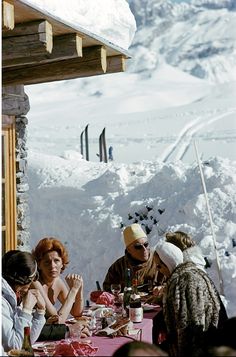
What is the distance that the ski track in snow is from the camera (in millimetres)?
29297

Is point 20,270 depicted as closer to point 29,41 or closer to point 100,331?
point 100,331

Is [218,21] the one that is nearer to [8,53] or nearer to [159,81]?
[159,81]

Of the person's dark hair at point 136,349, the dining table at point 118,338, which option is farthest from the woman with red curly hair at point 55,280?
the person's dark hair at point 136,349

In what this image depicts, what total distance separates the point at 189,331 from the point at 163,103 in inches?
1884

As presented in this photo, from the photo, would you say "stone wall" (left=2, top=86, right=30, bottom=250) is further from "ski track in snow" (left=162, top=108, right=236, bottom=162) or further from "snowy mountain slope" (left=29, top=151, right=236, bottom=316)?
"ski track in snow" (left=162, top=108, right=236, bottom=162)

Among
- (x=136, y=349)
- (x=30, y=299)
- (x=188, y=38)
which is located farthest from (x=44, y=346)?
(x=188, y=38)

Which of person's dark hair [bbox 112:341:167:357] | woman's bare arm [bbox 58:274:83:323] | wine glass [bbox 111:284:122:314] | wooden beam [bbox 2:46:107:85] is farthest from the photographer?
wooden beam [bbox 2:46:107:85]

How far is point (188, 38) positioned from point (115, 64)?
9534 centimetres

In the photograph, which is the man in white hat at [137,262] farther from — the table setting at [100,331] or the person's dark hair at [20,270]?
the person's dark hair at [20,270]

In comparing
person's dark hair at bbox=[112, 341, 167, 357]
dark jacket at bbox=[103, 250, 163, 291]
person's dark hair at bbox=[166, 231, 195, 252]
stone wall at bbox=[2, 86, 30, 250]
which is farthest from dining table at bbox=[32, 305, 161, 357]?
stone wall at bbox=[2, 86, 30, 250]

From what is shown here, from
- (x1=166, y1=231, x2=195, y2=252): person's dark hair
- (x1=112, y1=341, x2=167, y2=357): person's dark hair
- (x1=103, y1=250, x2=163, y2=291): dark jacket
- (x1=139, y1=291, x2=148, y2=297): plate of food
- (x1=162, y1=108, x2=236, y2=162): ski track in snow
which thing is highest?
(x1=162, y1=108, x2=236, y2=162): ski track in snow

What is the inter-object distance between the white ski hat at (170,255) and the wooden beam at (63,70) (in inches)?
75.1

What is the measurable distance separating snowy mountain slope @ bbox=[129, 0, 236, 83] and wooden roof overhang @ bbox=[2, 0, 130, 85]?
62.9 m

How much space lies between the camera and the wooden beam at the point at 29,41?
5309 mm
